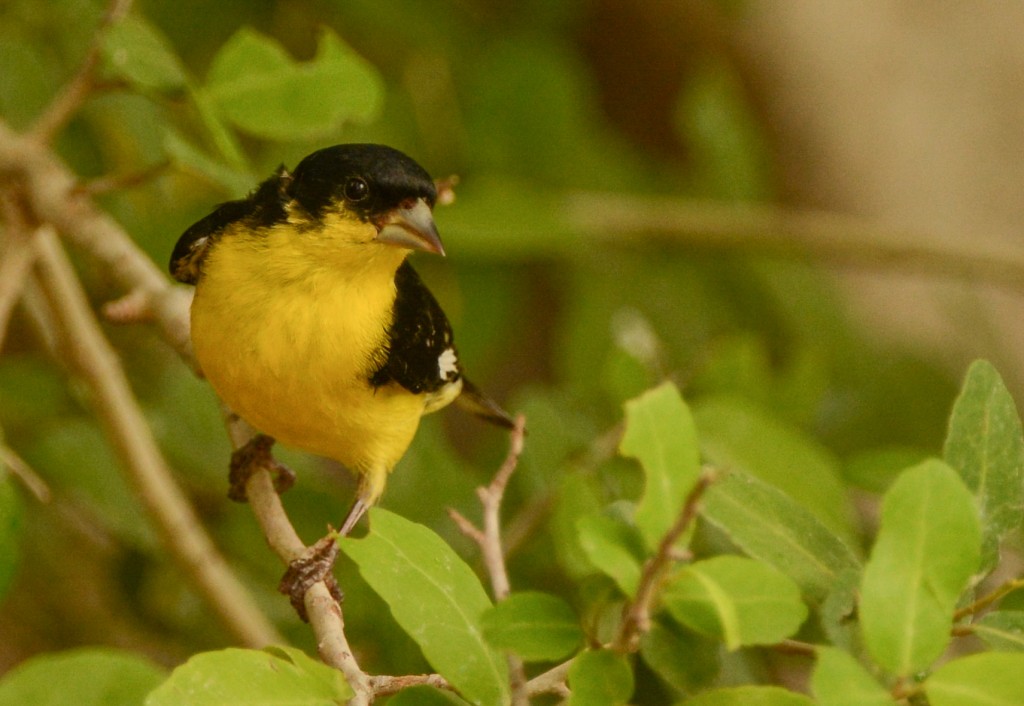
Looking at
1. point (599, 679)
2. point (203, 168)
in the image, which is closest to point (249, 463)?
point (203, 168)

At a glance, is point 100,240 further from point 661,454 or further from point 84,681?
point 661,454

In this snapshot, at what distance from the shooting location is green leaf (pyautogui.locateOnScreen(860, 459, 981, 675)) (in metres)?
1.37

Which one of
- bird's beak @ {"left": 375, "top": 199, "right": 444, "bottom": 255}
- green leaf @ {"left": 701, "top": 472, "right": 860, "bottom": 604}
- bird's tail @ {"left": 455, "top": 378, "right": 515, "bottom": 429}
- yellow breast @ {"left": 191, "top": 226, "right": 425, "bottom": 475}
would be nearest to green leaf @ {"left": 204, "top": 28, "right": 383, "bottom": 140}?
yellow breast @ {"left": 191, "top": 226, "right": 425, "bottom": 475}

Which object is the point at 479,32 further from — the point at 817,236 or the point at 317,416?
the point at 317,416

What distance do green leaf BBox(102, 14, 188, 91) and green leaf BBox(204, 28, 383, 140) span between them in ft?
0.52

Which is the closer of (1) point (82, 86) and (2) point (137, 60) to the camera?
(2) point (137, 60)

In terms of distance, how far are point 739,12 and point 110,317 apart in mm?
3150

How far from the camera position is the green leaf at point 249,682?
1.36m

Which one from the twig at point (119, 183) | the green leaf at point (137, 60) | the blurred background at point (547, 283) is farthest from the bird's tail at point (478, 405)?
the green leaf at point (137, 60)

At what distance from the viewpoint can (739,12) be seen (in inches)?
185

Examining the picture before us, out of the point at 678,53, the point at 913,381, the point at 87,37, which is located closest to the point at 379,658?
the point at 87,37

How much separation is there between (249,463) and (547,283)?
3100mm

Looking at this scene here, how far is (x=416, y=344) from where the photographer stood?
92.3 inches

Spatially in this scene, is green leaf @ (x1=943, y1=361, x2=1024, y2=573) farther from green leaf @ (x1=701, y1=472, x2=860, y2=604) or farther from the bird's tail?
the bird's tail
